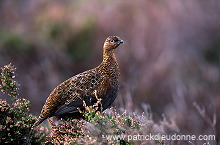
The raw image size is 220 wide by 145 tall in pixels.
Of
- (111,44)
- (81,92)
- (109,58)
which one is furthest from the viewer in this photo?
(111,44)

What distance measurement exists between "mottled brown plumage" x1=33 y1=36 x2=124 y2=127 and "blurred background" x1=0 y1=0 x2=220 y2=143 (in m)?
5.40

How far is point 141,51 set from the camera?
12141mm

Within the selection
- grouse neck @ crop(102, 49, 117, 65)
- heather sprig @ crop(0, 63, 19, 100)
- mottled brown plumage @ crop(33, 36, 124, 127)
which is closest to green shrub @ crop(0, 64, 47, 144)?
heather sprig @ crop(0, 63, 19, 100)

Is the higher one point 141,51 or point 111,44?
point 141,51

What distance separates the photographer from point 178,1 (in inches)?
490

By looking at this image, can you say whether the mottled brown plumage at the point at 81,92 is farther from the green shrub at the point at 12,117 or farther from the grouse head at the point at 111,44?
the grouse head at the point at 111,44

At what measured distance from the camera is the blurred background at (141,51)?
35.3ft

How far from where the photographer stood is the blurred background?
10766 mm

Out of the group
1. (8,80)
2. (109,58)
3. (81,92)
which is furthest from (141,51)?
(8,80)

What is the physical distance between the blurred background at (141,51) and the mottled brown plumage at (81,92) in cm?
540

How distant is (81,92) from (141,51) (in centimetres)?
806

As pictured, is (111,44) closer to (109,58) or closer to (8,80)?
(109,58)

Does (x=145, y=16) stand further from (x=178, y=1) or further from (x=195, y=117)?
(x=195, y=117)

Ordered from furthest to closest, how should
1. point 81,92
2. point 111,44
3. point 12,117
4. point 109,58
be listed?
1. point 111,44
2. point 109,58
3. point 81,92
4. point 12,117
